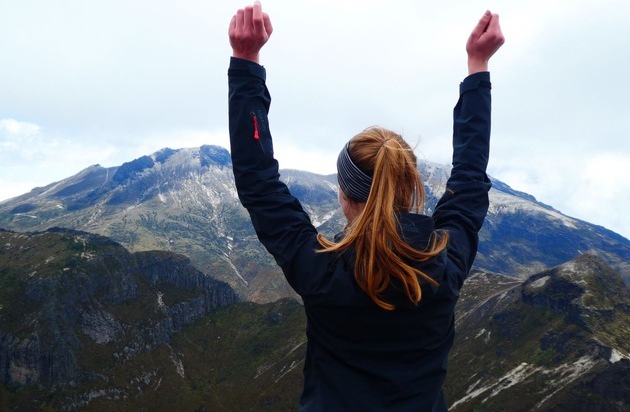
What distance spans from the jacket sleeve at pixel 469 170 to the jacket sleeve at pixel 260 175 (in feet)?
5.11

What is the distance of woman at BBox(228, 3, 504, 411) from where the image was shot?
3809 millimetres

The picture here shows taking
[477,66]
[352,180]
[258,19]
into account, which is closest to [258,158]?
[352,180]

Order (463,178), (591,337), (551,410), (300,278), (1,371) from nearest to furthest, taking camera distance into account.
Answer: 1. (300,278)
2. (463,178)
3. (551,410)
4. (591,337)
5. (1,371)

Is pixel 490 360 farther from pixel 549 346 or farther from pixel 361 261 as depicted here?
pixel 361 261

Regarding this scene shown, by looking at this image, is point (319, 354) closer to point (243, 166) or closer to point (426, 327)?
point (426, 327)

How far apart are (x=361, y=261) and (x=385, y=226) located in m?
0.34

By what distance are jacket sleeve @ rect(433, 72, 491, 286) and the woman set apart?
0.98ft

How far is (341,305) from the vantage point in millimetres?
3836

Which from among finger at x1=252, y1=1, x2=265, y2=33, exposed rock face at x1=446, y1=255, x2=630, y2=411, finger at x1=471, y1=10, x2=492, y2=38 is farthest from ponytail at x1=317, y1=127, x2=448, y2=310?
exposed rock face at x1=446, y1=255, x2=630, y2=411

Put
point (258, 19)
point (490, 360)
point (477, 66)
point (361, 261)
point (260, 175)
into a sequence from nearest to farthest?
point (361, 261) < point (260, 175) < point (258, 19) < point (477, 66) < point (490, 360)

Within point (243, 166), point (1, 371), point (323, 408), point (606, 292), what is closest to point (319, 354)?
point (323, 408)

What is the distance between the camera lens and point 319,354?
4.23 m

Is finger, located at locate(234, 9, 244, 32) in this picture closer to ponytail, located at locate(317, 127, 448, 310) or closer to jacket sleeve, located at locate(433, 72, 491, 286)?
ponytail, located at locate(317, 127, 448, 310)

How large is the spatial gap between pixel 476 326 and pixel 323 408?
660ft
